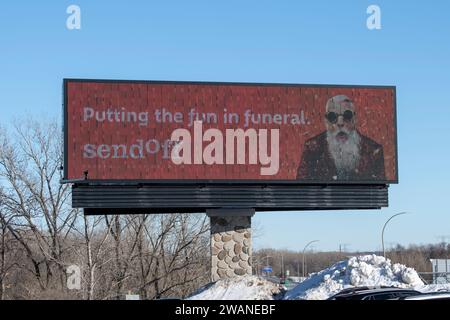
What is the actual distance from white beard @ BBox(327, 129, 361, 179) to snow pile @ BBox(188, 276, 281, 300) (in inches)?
212

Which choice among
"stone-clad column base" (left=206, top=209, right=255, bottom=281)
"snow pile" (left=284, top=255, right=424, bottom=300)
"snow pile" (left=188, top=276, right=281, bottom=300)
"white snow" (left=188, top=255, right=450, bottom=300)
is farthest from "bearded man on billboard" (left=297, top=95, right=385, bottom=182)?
"snow pile" (left=188, top=276, right=281, bottom=300)

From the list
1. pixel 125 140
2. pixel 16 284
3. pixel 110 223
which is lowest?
→ pixel 16 284

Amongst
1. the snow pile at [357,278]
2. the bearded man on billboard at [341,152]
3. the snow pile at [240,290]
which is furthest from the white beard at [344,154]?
the snow pile at [240,290]

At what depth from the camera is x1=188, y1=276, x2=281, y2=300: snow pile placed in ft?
85.1

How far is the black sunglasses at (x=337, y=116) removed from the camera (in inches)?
1177

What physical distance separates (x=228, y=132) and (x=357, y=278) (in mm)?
6928

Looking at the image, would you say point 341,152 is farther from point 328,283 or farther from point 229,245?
point 328,283

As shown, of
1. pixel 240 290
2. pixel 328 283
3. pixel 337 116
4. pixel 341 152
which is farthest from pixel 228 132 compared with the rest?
pixel 328 283

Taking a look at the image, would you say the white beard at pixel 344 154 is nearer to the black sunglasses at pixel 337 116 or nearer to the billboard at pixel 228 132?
the billboard at pixel 228 132

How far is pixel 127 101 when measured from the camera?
2883 cm

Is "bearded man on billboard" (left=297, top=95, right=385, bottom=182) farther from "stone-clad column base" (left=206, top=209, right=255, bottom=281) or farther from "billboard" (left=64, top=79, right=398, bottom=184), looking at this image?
"stone-clad column base" (left=206, top=209, right=255, bottom=281)

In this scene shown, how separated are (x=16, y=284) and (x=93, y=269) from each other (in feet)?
21.6
